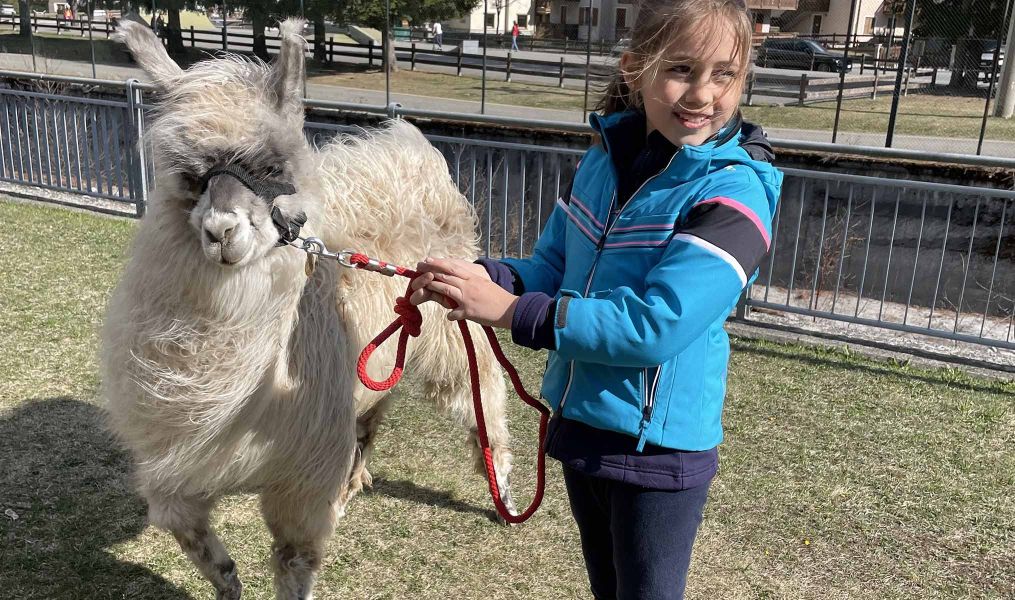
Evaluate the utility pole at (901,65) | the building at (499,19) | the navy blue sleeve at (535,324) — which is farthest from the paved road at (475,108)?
the navy blue sleeve at (535,324)

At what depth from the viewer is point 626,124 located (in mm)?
1903

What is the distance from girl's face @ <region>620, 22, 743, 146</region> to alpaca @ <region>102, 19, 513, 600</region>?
0.94m

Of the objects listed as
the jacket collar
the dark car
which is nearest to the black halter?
the jacket collar

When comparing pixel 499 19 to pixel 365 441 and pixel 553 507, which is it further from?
pixel 553 507

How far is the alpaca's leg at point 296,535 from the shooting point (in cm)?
258

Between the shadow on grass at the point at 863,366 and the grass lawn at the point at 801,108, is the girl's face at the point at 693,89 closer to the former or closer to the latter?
the shadow on grass at the point at 863,366

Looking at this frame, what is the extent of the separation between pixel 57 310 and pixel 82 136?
4.01 meters

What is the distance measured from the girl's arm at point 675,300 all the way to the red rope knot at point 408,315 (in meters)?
0.51

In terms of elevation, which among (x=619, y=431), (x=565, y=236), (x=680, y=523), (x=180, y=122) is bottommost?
(x=680, y=523)

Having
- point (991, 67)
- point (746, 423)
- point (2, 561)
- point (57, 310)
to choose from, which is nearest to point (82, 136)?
point (57, 310)

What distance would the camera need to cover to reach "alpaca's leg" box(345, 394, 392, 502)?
11.9 ft

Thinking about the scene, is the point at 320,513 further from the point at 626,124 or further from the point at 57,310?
the point at 57,310

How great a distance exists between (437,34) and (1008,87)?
882 centimetres

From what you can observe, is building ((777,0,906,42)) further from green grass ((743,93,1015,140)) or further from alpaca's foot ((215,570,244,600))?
alpaca's foot ((215,570,244,600))
